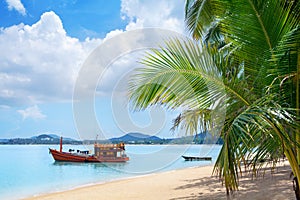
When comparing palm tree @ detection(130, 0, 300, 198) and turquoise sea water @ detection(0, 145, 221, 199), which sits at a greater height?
palm tree @ detection(130, 0, 300, 198)

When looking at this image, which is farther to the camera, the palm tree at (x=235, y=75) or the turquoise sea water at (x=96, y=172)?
the turquoise sea water at (x=96, y=172)

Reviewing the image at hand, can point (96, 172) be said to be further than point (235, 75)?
Yes

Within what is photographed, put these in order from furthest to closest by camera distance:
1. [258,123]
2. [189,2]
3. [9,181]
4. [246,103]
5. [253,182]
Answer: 1. [9,181]
2. [253,182]
3. [189,2]
4. [246,103]
5. [258,123]

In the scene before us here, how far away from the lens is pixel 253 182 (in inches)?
327

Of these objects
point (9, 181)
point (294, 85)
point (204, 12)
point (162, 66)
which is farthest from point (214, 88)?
point (9, 181)

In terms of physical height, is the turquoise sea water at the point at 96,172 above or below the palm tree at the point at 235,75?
below

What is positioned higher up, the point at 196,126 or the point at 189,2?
the point at 189,2

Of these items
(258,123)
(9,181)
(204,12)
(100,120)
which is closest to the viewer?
(258,123)

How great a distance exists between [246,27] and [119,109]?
1.48m

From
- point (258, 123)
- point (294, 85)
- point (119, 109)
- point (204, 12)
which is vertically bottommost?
point (258, 123)

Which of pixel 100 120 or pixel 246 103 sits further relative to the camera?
pixel 100 120

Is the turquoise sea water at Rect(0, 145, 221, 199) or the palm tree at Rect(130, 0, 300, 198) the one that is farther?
the turquoise sea water at Rect(0, 145, 221, 199)

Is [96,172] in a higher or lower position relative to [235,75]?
lower

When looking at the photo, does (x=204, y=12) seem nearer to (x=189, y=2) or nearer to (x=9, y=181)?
(x=189, y=2)
